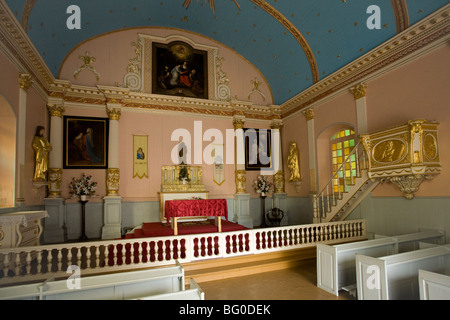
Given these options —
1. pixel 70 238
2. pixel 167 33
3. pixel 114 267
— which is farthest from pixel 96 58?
pixel 114 267

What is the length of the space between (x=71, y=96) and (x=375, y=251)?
1011cm

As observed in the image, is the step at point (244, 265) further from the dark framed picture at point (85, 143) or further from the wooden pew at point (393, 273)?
the dark framed picture at point (85, 143)

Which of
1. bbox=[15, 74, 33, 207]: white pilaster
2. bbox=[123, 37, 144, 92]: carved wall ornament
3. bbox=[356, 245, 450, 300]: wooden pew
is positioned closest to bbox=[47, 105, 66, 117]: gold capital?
bbox=[15, 74, 33, 207]: white pilaster

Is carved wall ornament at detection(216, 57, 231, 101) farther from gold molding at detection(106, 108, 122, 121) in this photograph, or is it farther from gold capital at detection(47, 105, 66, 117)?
gold capital at detection(47, 105, 66, 117)

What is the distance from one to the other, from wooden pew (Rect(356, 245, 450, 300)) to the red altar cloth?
350 centimetres

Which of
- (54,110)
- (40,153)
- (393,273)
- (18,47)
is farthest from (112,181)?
(393,273)

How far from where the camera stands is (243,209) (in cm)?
1086

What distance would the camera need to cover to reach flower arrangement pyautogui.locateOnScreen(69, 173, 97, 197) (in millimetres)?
8766

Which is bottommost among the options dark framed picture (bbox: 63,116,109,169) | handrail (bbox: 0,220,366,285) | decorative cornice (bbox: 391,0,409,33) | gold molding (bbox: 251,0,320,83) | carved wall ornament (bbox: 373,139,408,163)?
handrail (bbox: 0,220,366,285)

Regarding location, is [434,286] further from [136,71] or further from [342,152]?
[136,71]

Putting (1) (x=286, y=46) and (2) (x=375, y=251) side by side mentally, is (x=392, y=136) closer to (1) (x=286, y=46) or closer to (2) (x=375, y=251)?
(2) (x=375, y=251)

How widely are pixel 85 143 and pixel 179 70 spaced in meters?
4.56

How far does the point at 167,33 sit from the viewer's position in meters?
10.8

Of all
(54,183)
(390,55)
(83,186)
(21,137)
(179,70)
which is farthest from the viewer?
(179,70)
